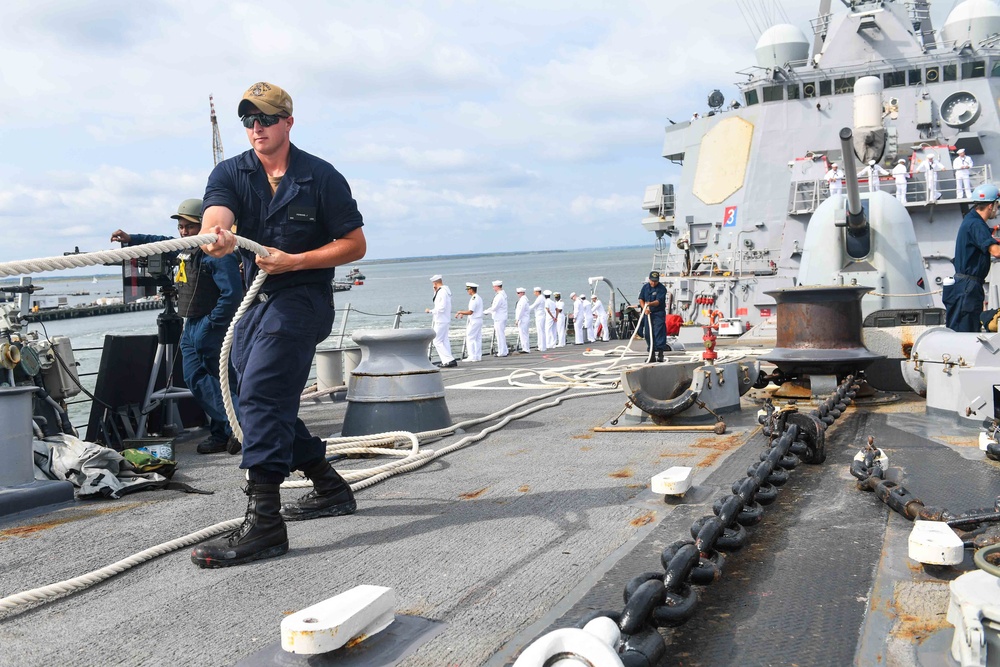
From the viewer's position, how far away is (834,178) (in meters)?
15.9

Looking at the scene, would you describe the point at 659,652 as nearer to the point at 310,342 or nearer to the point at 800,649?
the point at 800,649

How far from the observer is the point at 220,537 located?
2801 mm

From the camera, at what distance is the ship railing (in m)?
15.7

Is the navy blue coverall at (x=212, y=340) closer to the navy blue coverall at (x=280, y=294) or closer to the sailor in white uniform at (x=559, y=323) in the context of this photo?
the navy blue coverall at (x=280, y=294)

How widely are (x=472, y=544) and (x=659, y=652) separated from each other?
3.87 feet

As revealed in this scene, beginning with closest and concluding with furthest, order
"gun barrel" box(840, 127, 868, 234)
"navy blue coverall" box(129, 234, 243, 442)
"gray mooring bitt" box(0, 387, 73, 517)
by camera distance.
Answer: "gray mooring bitt" box(0, 387, 73, 517) < "navy blue coverall" box(129, 234, 243, 442) < "gun barrel" box(840, 127, 868, 234)

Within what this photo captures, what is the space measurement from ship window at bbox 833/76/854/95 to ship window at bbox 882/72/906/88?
2.26 feet

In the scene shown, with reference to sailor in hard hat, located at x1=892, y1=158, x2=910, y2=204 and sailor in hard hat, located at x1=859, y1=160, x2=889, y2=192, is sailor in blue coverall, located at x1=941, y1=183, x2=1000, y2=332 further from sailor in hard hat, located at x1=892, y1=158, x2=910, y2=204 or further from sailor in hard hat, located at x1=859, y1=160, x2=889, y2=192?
sailor in hard hat, located at x1=892, y1=158, x2=910, y2=204

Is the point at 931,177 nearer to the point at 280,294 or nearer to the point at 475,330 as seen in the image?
the point at 475,330

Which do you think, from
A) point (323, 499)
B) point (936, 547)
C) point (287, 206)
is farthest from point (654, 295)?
point (936, 547)

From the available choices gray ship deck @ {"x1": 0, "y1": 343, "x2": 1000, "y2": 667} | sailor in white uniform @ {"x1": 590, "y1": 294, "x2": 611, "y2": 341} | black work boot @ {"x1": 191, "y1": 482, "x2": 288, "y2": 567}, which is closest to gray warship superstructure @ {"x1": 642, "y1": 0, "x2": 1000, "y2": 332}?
sailor in white uniform @ {"x1": 590, "y1": 294, "x2": 611, "y2": 341}

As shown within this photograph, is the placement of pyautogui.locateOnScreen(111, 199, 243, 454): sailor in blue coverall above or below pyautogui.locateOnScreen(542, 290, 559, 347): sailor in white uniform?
above

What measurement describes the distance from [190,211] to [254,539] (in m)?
3.07

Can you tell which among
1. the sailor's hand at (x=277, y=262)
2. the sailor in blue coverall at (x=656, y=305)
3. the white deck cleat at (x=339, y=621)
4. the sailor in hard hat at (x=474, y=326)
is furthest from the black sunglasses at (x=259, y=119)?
the sailor in hard hat at (x=474, y=326)
